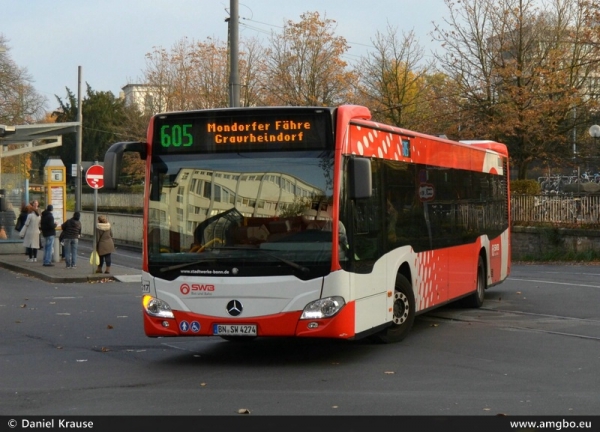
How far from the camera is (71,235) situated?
27.4m

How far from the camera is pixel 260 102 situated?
5297 cm

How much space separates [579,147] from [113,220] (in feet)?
72.5

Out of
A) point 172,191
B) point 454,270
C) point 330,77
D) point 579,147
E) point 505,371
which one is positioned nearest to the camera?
point 505,371

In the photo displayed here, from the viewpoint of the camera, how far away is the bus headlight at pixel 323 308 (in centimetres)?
1029

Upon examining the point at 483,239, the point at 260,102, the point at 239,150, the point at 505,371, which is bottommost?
the point at 505,371

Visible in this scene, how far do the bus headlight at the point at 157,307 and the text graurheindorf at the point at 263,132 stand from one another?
73.6 inches

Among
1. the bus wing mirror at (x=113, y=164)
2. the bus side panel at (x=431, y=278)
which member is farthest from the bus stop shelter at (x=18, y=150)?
the bus wing mirror at (x=113, y=164)

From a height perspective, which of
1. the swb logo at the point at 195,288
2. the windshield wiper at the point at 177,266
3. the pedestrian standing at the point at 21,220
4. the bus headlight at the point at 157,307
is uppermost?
the pedestrian standing at the point at 21,220

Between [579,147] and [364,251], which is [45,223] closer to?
[364,251]

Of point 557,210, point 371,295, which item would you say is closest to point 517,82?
point 557,210

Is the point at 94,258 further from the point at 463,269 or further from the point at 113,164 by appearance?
the point at 113,164

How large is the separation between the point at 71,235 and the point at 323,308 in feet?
60.2

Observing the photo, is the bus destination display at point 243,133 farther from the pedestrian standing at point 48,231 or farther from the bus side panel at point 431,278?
the pedestrian standing at point 48,231
